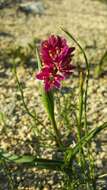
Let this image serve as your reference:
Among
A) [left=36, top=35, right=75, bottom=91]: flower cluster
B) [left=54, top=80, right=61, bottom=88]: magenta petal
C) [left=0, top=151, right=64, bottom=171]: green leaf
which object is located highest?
[left=36, top=35, right=75, bottom=91]: flower cluster

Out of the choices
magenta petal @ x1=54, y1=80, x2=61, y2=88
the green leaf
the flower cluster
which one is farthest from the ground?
the green leaf

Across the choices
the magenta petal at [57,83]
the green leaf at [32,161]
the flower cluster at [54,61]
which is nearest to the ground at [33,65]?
the flower cluster at [54,61]

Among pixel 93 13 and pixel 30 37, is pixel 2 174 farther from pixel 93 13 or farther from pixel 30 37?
pixel 93 13

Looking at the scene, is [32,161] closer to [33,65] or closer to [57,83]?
[57,83]

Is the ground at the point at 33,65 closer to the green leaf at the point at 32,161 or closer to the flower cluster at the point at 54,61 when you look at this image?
the flower cluster at the point at 54,61

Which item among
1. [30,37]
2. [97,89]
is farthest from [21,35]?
[97,89]

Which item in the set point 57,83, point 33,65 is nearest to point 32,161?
point 57,83

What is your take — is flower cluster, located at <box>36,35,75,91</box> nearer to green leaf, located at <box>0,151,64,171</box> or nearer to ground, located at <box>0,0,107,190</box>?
ground, located at <box>0,0,107,190</box>

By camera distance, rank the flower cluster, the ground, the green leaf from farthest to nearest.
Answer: the ground
the green leaf
the flower cluster

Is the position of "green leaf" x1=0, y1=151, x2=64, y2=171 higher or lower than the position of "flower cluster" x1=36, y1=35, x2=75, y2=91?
lower
